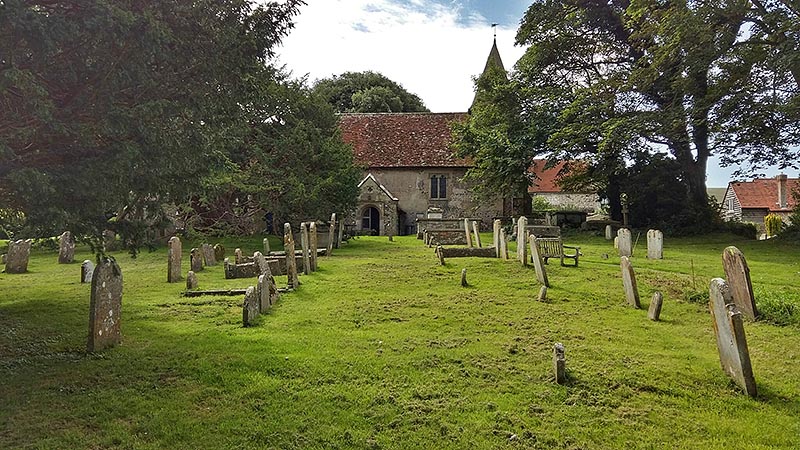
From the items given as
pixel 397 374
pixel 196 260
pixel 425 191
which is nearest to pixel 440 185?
pixel 425 191

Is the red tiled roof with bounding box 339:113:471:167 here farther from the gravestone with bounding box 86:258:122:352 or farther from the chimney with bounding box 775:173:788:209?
the chimney with bounding box 775:173:788:209

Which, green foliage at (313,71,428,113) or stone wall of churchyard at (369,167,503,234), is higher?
green foliage at (313,71,428,113)

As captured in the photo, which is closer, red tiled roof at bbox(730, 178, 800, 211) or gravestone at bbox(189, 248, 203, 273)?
gravestone at bbox(189, 248, 203, 273)

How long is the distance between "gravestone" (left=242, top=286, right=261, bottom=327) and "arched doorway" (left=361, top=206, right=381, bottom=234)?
24893mm

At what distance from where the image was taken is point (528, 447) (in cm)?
445

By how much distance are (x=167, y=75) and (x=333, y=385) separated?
417 centimetres

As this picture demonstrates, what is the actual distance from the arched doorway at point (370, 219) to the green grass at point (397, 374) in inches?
893

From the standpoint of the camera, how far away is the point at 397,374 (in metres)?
6.12

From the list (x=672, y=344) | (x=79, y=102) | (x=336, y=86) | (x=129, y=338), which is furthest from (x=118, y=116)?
(x=336, y=86)

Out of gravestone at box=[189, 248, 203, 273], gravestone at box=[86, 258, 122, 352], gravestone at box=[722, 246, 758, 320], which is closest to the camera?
gravestone at box=[86, 258, 122, 352]

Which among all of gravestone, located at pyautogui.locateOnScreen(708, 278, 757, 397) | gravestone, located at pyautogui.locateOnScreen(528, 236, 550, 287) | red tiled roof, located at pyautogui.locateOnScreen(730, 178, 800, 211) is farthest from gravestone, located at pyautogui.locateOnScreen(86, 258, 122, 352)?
red tiled roof, located at pyautogui.locateOnScreen(730, 178, 800, 211)

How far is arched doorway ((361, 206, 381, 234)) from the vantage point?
33.9m

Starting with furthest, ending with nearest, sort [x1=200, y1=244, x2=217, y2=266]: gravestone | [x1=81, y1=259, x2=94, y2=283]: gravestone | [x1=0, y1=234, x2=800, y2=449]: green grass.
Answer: [x1=200, y1=244, x2=217, y2=266]: gravestone < [x1=81, y1=259, x2=94, y2=283]: gravestone < [x1=0, y1=234, x2=800, y2=449]: green grass

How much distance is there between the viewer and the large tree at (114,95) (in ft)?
17.1
